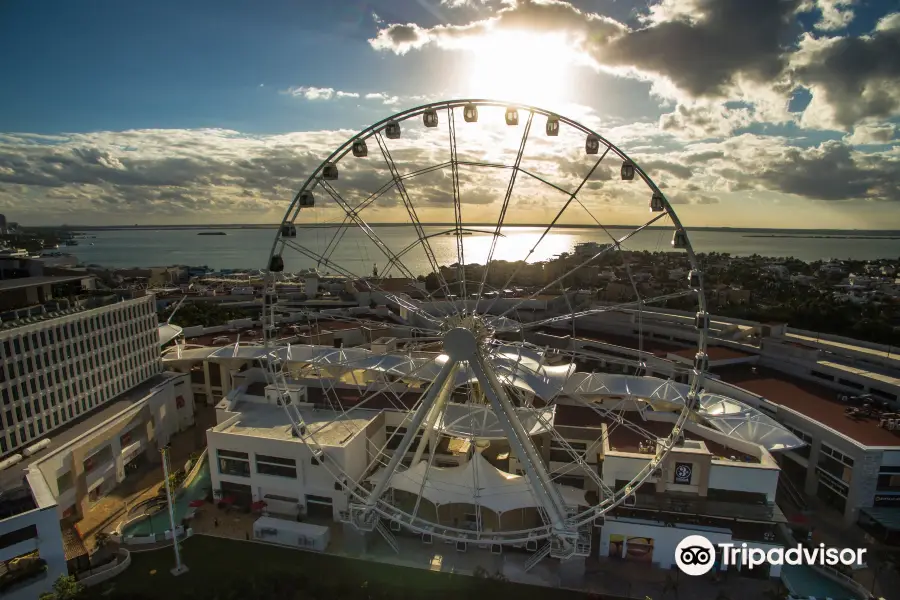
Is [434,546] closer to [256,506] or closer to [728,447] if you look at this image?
[256,506]

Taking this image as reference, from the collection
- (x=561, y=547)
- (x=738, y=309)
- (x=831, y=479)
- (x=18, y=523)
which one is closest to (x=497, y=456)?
(x=561, y=547)

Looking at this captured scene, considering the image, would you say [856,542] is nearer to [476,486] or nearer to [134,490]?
[476,486]

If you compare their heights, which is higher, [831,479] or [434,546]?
Answer: [831,479]

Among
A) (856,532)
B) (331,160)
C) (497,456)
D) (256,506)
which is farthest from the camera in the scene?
(497,456)

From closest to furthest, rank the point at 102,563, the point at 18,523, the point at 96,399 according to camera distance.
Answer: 1. the point at 18,523
2. the point at 102,563
3. the point at 96,399

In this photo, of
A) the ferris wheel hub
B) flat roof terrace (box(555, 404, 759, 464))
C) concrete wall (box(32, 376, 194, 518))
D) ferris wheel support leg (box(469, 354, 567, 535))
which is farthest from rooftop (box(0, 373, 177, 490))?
flat roof terrace (box(555, 404, 759, 464))

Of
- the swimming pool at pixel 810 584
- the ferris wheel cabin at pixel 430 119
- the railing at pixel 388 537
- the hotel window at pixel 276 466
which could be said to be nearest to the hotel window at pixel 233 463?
the hotel window at pixel 276 466
